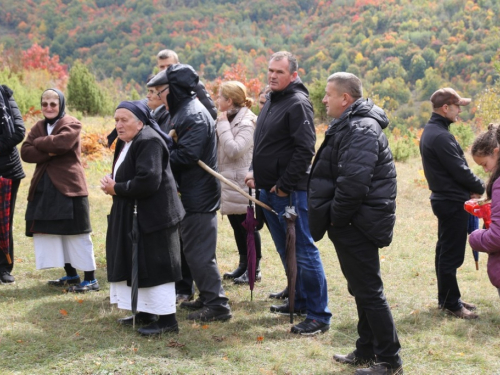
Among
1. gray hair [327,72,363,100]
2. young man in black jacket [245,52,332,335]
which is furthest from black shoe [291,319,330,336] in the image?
gray hair [327,72,363,100]

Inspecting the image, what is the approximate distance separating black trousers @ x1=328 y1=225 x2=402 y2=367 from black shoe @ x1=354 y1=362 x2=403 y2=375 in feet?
0.09

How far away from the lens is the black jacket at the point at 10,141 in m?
6.08

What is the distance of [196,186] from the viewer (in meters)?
5.14

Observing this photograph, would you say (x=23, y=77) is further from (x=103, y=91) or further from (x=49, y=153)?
(x=49, y=153)

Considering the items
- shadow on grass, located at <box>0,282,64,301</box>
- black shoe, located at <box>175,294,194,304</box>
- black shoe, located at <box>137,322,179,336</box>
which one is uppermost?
shadow on grass, located at <box>0,282,64,301</box>

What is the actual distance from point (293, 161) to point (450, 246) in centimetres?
171

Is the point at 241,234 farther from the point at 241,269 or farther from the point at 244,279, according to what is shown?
the point at 244,279

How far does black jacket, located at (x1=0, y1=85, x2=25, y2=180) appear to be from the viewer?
20.0ft

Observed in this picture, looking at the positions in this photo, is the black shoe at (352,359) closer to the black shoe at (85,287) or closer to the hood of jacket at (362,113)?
the hood of jacket at (362,113)

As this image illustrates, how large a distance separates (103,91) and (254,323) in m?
16.2

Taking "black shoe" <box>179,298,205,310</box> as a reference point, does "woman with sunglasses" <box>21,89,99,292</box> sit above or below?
above

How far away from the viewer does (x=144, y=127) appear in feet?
15.3

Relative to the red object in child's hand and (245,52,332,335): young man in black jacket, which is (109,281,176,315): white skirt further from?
the red object in child's hand

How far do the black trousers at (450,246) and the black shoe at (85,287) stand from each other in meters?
3.31
